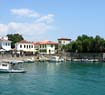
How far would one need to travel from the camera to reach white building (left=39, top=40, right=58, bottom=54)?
15275 cm

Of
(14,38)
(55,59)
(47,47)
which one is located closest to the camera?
(55,59)

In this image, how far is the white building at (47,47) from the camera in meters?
153

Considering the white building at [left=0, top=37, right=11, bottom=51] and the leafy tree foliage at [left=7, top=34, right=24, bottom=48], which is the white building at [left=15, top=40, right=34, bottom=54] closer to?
the white building at [left=0, top=37, right=11, bottom=51]

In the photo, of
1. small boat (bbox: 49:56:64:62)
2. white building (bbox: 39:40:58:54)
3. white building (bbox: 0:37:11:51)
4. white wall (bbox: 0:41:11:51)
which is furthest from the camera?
white building (bbox: 39:40:58:54)

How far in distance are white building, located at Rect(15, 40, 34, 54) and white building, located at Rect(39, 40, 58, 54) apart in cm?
1287

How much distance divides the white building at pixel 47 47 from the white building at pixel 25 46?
42.2ft

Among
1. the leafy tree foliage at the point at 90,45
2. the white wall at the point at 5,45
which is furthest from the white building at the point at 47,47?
the white wall at the point at 5,45

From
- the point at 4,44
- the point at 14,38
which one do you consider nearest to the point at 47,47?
the point at 14,38

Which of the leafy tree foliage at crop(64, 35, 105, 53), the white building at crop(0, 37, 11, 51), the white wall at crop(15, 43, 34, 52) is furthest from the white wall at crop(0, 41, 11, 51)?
the leafy tree foliage at crop(64, 35, 105, 53)

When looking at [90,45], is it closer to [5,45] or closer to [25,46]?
[25,46]

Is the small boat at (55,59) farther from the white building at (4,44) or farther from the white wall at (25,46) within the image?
the white building at (4,44)

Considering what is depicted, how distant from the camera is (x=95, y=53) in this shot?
436ft

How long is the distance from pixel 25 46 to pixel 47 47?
16750mm

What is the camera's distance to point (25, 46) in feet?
454
